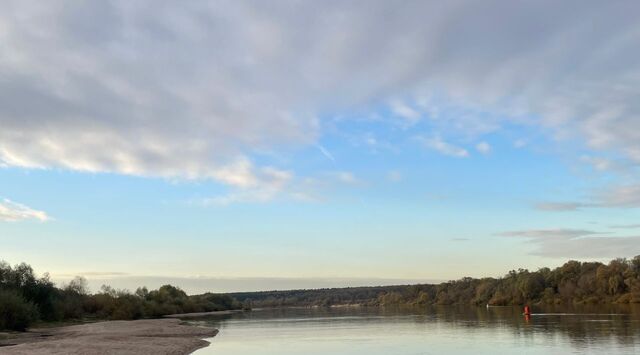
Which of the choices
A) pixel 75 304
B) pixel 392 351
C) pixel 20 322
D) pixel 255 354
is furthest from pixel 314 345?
pixel 75 304

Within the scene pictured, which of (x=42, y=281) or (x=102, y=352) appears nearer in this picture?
(x=102, y=352)

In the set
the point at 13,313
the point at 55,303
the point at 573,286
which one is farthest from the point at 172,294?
the point at 13,313

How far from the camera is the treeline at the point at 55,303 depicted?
206 feet

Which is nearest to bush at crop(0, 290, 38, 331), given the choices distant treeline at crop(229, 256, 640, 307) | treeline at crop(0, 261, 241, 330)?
treeline at crop(0, 261, 241, 330)

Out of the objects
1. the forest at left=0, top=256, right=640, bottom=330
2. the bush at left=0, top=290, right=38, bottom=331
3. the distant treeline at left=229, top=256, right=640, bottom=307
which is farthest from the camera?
the distant treeline at left=229, top=256, right=640, bottom=307

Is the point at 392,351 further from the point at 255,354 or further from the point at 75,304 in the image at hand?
the point at 75,304

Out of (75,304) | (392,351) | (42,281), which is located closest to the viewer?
(392,351)

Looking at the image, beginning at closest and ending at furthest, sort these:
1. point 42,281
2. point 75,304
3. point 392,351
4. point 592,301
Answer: point 392,351
point 42,281
point 75,304
point 592,301

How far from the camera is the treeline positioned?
62688 millimetres

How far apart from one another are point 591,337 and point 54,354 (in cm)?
3533

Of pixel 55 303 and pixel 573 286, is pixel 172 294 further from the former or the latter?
pixel 573 286

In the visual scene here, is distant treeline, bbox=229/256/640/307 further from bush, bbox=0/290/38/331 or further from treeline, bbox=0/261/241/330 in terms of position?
bush, bbox=0/290/38/331

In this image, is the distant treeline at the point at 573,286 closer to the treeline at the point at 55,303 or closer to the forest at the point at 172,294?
the forest at the point at 172,294

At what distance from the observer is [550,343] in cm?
3856
